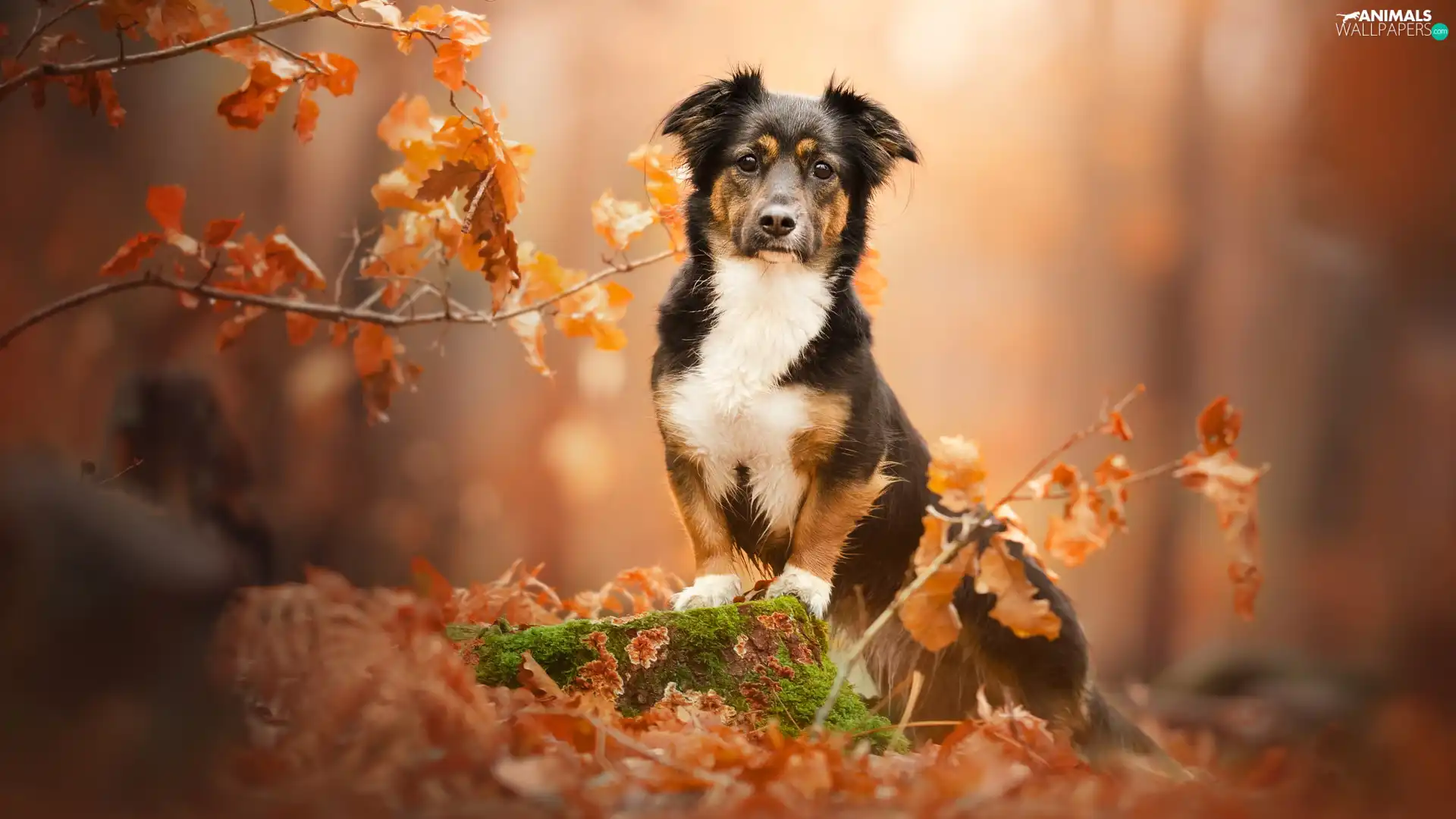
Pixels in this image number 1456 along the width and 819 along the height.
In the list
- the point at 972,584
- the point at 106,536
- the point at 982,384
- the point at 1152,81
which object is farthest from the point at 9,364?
the point at 1152,81

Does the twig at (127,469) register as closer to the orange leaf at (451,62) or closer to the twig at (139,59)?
the twig at (139,59)

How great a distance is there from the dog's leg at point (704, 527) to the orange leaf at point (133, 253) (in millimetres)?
1088

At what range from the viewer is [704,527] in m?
2.23

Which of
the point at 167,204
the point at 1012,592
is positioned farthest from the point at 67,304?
the point at 1012,592

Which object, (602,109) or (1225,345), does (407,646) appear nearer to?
(602,109)

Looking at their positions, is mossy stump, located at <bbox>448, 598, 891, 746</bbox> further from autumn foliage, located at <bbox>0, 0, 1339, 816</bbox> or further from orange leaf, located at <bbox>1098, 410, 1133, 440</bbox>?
orange leaf, located at <bbox>1098, 410, 1133, 440</bbox>

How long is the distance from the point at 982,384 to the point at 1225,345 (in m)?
0.70

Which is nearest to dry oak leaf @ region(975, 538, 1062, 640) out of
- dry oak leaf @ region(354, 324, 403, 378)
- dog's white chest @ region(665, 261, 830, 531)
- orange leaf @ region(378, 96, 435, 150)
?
dog's white chest @ region(665, 261, 830, 531)

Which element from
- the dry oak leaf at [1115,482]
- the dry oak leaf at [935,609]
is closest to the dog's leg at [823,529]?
the dry oak leaf at [935,609]

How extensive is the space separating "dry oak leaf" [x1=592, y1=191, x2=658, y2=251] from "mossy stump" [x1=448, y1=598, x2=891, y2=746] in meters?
0.87

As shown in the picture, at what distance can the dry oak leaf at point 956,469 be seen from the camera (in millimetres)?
1719

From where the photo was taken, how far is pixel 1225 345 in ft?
9.98

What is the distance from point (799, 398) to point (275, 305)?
1033 millimetres

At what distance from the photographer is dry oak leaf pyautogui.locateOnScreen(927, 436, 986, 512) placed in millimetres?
1719
